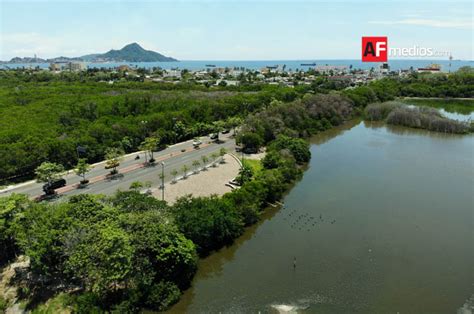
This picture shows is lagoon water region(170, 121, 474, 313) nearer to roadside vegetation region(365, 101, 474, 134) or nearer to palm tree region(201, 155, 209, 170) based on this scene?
palm tree region(201, 155, 209, 170)

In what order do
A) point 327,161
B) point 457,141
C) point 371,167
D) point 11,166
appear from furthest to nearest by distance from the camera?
point 457,141 < point 327,161 < point 371,167 < point 11,166

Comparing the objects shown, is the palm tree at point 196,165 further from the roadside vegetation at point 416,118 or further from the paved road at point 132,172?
the roadside vegetation at point 416,118

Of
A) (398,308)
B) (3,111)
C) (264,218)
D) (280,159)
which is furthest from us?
(3,111)

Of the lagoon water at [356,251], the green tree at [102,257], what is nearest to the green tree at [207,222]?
the lagoon water at [356,251]

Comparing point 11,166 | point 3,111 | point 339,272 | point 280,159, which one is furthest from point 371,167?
point 3,111

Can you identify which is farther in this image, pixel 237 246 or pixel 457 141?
pixel 457 141

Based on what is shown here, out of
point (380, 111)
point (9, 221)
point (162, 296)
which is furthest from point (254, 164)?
point (380, 111)

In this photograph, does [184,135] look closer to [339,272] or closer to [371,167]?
[371,167]
